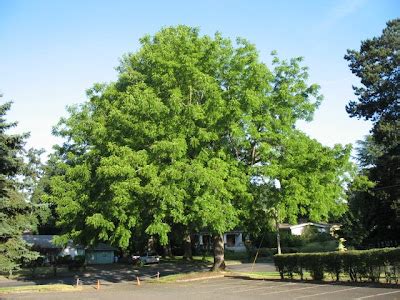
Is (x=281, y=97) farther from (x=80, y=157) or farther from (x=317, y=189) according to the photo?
(x=80, y=157)

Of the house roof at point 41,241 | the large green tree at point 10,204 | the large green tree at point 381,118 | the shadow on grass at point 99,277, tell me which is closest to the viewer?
the large green tree at point 10,204

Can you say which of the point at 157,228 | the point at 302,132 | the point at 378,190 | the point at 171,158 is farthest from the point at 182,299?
the point at 378,190

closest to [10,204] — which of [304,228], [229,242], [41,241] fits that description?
[41,241]

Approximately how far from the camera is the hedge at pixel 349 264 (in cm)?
1952

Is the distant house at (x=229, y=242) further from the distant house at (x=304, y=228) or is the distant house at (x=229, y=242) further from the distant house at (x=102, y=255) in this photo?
the distant house at (x=102, y=255)

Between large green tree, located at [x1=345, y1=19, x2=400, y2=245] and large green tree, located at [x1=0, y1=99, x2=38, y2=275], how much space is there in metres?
29.8

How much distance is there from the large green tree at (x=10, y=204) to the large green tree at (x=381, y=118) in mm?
29815

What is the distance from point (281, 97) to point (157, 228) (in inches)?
455

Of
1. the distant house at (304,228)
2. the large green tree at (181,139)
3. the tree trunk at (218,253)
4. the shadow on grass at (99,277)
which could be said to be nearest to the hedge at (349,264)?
the large green tree at (181,139)

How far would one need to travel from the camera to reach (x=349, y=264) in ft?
71.7

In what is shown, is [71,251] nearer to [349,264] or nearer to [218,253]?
[218,253]

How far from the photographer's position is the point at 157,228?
978 inches

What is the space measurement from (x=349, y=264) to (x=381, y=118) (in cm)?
2446

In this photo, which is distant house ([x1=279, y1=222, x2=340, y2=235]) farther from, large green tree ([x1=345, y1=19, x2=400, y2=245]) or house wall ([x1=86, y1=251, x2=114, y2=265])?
house wall ([x1=86, y1=251, x2=114, y2=265])
